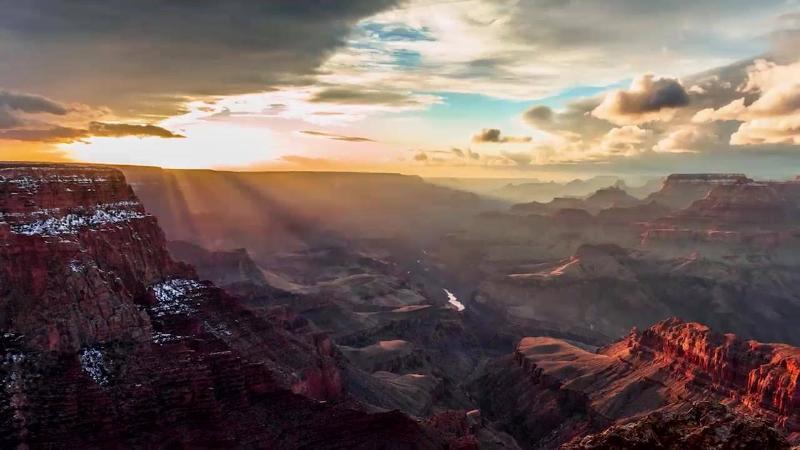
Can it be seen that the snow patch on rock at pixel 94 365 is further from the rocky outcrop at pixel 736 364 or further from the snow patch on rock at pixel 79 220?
the rocky outcrop at pixel 736 364

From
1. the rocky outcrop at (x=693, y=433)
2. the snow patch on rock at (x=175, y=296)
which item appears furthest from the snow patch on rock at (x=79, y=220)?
the rocky outcrop at (x=693, y=433)

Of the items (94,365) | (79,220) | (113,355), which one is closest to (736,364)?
(113,355)

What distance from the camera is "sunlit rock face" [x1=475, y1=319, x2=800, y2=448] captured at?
260 feet

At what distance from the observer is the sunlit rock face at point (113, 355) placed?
153 ft

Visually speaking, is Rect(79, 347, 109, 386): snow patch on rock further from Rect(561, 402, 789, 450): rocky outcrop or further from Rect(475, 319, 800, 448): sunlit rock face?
Rect(475, 319, 800, 448): sunlit rock face

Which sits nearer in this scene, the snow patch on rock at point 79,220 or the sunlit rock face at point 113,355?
the sunlit rock face at point 113,355

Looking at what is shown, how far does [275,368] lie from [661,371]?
6895 cm

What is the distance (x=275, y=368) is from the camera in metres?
62.8

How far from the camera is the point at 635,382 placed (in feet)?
327

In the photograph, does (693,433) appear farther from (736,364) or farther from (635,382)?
(635,382)

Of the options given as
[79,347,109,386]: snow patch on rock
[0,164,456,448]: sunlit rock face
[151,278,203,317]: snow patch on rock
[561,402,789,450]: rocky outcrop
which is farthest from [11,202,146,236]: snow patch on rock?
[561,402,789,450]: rocky outcrop

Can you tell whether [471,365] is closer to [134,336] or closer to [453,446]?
[453,446]

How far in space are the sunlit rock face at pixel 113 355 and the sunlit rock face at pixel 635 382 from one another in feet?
148

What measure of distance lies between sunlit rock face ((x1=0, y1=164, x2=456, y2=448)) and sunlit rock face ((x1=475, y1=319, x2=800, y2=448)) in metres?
45.0
